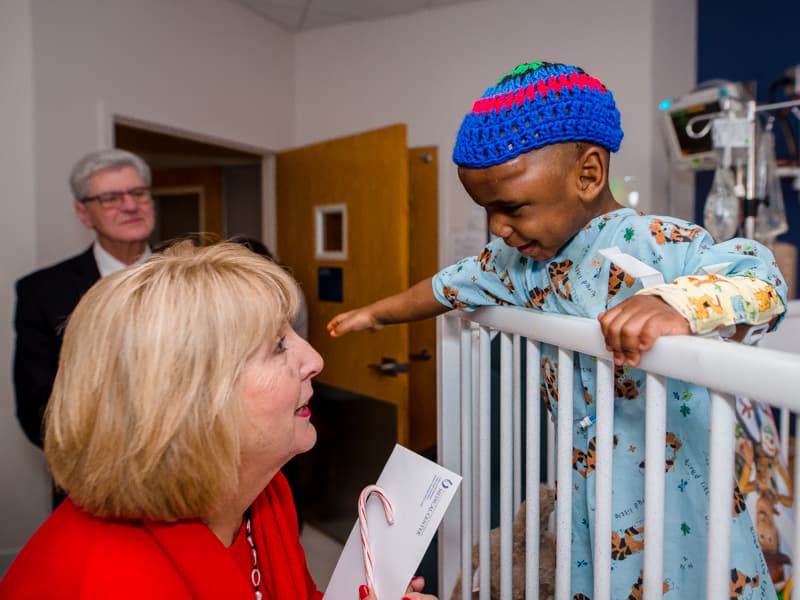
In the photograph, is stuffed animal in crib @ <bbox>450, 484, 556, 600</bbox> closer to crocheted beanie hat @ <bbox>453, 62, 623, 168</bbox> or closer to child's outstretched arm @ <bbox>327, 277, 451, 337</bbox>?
child's outstretched arm @ <bbox>327, 277, 451, 337</bbox>

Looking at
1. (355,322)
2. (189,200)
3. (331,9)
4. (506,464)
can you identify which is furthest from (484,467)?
(189,200)

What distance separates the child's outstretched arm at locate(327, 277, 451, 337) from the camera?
1188mm

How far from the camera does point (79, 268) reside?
1981 mm

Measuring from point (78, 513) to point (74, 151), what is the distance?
6.47 ft

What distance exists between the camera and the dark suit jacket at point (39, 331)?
1897 millimetres

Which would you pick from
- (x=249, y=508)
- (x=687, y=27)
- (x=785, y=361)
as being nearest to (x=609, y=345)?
(x=785, y=361)

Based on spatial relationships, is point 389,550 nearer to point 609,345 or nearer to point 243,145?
point 609,345

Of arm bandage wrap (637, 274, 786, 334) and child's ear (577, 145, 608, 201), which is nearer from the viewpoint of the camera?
arm bandage wrap (637, 274, 786, 334)

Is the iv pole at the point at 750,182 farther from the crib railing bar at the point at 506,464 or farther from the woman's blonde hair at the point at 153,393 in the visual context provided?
the woman's blonde hair at the point at 153,393

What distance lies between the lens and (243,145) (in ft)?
10.6

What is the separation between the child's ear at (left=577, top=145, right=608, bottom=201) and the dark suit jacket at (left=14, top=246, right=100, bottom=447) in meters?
1.63

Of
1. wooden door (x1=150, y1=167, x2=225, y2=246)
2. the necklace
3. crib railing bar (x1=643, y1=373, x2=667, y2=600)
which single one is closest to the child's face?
crib railing bar (x1=643, y1=373, x2=667, y2=600)

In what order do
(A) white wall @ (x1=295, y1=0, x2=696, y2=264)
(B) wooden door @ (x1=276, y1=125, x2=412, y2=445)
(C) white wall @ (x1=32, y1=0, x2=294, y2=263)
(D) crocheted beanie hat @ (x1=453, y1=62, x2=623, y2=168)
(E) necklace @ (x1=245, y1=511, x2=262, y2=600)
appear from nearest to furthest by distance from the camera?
1. (D) crocheted beanie hat @ (x1=453, y1=62, x2=623, y2=168)
2. (E) necklace @ (x1=245, y1=511, x2=262, y2=600)
3. (C) white wall @ (x1=32, y1=0, x2=294, y2=263)
4. (B) wooden door @ (x1=276, y1=125, x2=412, y2=445)
5. (A) white wall @ (x1=295, y1=0, x2=696, y2=264)

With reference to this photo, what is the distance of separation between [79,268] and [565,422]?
5.80 ft
